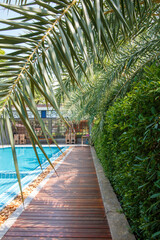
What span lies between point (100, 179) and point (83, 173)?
1.28m

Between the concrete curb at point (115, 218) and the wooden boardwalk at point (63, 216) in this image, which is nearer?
the concrete curb at point (115, 218)

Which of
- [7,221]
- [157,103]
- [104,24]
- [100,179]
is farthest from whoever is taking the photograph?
[100,179]

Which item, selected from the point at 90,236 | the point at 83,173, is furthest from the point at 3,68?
the point at 83,173

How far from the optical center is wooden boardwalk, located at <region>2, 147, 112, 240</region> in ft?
7.41

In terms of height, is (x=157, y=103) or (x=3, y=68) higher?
(x=3, y=68)

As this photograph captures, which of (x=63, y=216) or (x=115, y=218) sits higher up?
(x=115, y=218)

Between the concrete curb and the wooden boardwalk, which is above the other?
the concrete curb

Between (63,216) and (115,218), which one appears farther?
(63,216)

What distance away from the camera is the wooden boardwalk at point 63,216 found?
2.26 m

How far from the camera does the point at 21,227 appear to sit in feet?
7.89

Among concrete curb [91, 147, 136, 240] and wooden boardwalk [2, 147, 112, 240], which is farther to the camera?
wooden boardwalk [2, 147, 112, 240]

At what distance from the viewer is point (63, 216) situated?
2.73 m

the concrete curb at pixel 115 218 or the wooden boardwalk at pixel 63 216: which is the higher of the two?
the concrete curb at pixel 115 218

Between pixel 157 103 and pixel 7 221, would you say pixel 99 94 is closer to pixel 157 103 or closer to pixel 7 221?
pixel 157 103
